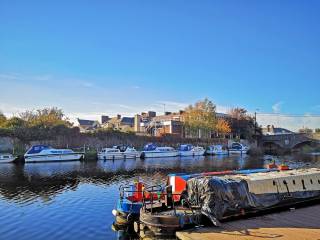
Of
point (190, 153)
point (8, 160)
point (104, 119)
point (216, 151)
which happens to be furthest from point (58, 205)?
point (104, 119)

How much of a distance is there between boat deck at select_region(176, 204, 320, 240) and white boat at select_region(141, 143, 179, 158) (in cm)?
6416

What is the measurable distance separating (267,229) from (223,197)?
112 inches

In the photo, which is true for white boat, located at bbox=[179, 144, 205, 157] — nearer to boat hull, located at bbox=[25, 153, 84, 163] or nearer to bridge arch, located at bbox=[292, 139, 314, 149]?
boat hull, located at bbox=[25, 153, 84, 163]

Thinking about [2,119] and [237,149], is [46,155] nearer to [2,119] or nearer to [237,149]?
[2,119]

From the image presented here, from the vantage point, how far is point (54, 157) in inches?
2785

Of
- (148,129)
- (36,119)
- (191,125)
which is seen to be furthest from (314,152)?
(36,119)

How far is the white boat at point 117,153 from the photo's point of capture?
7544 cm

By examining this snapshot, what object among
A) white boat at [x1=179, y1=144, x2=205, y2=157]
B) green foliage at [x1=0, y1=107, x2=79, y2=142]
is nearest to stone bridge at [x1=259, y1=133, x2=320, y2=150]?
white boat at [x1=179, y1=144, x2=205, y2=157]

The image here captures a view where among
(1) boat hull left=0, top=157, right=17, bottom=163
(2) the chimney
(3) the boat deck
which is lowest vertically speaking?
(3) the boat deck

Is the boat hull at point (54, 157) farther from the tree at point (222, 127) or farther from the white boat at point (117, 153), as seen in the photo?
the tree at point (222, 127)

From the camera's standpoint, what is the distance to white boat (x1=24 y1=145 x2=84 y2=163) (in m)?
68.3

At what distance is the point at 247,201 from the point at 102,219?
10.3m

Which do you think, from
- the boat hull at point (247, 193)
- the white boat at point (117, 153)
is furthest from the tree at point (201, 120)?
the boat hull at point (247, 193)

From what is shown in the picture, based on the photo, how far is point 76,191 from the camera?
34.8 metres
